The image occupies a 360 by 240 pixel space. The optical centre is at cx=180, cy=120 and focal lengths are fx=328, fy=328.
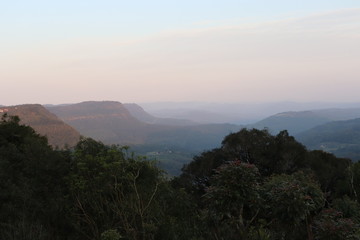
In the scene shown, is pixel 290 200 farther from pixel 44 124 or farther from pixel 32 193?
pixel 44 124

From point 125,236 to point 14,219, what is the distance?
3466 mm

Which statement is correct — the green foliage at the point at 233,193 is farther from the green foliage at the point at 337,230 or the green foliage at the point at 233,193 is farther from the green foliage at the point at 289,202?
the green foliage at the point at 337,230

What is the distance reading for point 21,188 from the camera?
37.6 ft

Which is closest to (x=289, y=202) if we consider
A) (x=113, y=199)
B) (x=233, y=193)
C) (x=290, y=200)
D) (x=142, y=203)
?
(x=290, y=200)

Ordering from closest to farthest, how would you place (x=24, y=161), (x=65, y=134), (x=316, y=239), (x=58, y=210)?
(x=316, y=239) < (x=58, y=210) < (x=24, y=161) < (x=65, y=134)

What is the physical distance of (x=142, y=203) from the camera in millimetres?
10195

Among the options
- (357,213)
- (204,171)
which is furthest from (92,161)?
(204,171)

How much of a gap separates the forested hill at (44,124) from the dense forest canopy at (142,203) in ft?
404

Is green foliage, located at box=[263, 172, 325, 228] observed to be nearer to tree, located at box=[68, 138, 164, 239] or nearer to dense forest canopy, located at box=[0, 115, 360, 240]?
dense forest canopy, located at box=[0, 115, 360, 240]

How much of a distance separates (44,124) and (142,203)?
487 feet

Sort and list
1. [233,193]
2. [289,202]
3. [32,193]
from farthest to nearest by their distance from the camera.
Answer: [32,193] < [289,202] < [233,193]

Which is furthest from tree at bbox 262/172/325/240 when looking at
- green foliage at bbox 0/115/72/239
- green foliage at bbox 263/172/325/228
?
green foliage at bbox 0/115/72/239

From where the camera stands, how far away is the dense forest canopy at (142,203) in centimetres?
825

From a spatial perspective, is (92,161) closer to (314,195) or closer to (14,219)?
(14,219)
